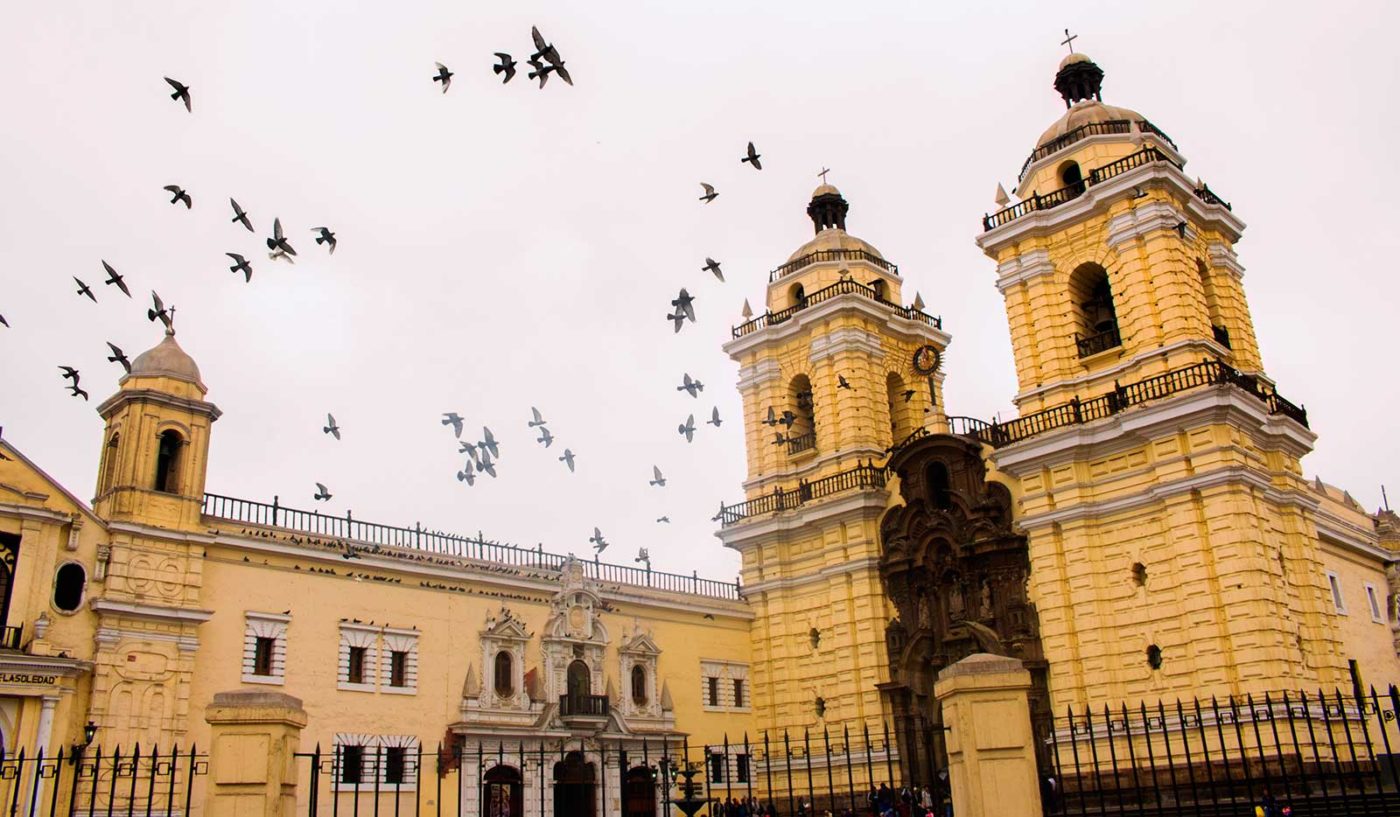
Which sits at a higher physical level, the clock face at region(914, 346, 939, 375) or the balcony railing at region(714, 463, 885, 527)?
the clock face at region(914, 346, 939, 375)

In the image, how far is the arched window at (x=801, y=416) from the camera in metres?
35.4

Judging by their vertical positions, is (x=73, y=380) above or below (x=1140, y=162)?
below

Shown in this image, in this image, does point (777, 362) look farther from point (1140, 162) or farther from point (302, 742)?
point (302, 742)

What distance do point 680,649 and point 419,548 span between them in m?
8.40

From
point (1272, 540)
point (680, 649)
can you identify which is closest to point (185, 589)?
point (680, 649)

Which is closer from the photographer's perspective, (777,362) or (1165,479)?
(1165,479)

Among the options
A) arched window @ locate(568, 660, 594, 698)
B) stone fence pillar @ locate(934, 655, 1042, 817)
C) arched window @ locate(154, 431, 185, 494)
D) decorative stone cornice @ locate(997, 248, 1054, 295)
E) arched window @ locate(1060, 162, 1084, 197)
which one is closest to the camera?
stone fence pillar @ locate(934, 655, 1042, 817)

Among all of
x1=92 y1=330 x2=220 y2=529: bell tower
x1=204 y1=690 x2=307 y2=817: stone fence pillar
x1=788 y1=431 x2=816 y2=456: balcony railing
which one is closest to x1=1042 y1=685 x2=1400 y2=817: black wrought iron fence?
x1=788 y1=431 x2=816 y2=456: balcony railing

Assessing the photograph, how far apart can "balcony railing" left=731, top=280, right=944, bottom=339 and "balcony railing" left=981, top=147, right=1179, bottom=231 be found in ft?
16.4

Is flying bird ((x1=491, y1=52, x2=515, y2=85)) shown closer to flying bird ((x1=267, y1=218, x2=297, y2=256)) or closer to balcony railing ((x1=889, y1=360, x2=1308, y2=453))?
flying bird ((x1=267, y1=218, x2=297, y2=256))

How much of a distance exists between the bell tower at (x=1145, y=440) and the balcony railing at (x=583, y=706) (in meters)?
11.0

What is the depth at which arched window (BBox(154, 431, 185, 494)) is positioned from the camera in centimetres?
2414

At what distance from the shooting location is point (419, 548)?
27.5 m

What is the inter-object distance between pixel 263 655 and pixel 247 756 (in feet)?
41.8
